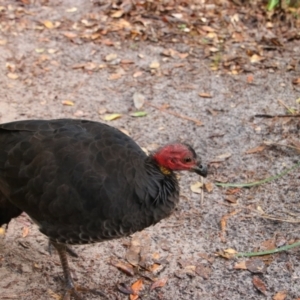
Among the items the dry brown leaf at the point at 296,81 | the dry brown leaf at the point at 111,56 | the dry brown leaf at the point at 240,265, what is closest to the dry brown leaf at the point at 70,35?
the dry brown leaf at the point at 111,56

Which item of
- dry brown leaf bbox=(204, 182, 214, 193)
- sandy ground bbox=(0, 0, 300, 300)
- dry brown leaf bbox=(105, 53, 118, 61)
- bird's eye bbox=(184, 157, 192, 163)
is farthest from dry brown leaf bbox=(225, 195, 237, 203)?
dry brown leaf bbox=(105, 53, 118, 61)

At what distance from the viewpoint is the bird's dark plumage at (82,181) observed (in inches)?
136

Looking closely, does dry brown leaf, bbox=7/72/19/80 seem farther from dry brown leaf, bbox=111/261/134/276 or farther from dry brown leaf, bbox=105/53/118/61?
dry brown leaf, bbox=111/261/134/276

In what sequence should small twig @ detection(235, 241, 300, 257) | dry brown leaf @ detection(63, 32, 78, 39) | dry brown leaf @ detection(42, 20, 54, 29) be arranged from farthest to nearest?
dry brown leaf @ detection(42, 20, 54, 29) < dry brown leaf @ detection(63, 32, 78, 39) < small twig @ detection(235, 241, 300, 257)

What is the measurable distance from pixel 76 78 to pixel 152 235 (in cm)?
262

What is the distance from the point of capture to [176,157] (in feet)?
11.9

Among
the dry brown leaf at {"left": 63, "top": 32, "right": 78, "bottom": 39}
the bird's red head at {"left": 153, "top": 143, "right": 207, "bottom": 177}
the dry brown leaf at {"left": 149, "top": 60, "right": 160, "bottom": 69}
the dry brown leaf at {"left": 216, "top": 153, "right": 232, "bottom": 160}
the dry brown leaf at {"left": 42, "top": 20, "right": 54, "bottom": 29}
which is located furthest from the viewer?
the dry brown leaf at {"left": 42, "top": 20, "right": 54, "bottom": 29}

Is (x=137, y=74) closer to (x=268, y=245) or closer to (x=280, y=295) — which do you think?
(x=268, y=245)

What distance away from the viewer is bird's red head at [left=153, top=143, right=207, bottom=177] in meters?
3.62

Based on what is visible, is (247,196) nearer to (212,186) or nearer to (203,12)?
(212,186)

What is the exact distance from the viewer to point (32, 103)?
19.4 ft

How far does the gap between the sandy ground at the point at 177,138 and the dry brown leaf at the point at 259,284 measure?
31 mm

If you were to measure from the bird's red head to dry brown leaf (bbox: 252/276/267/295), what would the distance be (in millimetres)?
1092

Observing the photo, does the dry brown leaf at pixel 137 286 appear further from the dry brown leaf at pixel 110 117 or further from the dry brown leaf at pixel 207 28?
the dry brown leaf at pixel 207 28
